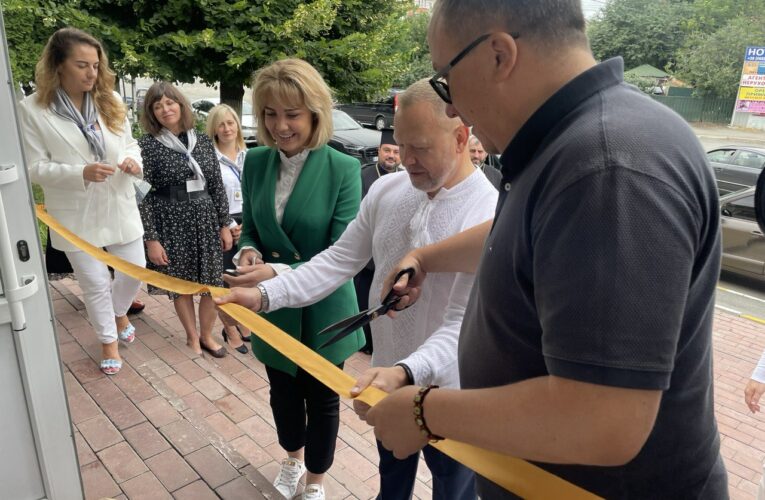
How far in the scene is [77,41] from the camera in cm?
328

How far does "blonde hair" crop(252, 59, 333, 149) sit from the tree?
3401 centimetres

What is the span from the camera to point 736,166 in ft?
27.5

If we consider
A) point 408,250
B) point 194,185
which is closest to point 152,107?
point 194,185

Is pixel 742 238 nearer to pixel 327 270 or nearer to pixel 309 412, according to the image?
pixel 309 412

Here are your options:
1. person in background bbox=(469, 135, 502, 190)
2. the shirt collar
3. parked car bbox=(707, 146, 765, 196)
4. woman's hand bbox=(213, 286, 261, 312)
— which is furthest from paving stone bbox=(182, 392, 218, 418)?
parked car bbox=(707, 146, 765, 196)

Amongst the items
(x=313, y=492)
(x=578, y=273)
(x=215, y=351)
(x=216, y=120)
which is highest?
(x=578, y=273)

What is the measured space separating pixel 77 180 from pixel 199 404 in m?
1.56

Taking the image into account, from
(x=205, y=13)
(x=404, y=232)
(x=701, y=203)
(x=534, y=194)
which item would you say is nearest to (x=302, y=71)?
(x=404, y=232)

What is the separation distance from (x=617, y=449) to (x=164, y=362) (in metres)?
3.68

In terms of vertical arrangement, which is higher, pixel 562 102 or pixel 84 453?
pixel 562 102

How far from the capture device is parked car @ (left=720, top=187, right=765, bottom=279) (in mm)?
7150

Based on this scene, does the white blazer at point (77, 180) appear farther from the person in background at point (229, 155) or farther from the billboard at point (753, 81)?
the billboard at point (753, 81)

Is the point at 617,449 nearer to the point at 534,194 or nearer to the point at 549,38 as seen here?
the point at 534,194

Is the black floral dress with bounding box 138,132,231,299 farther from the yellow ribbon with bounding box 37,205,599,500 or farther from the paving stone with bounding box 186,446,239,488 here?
the paving stone with bounding box 186,446,239,488
